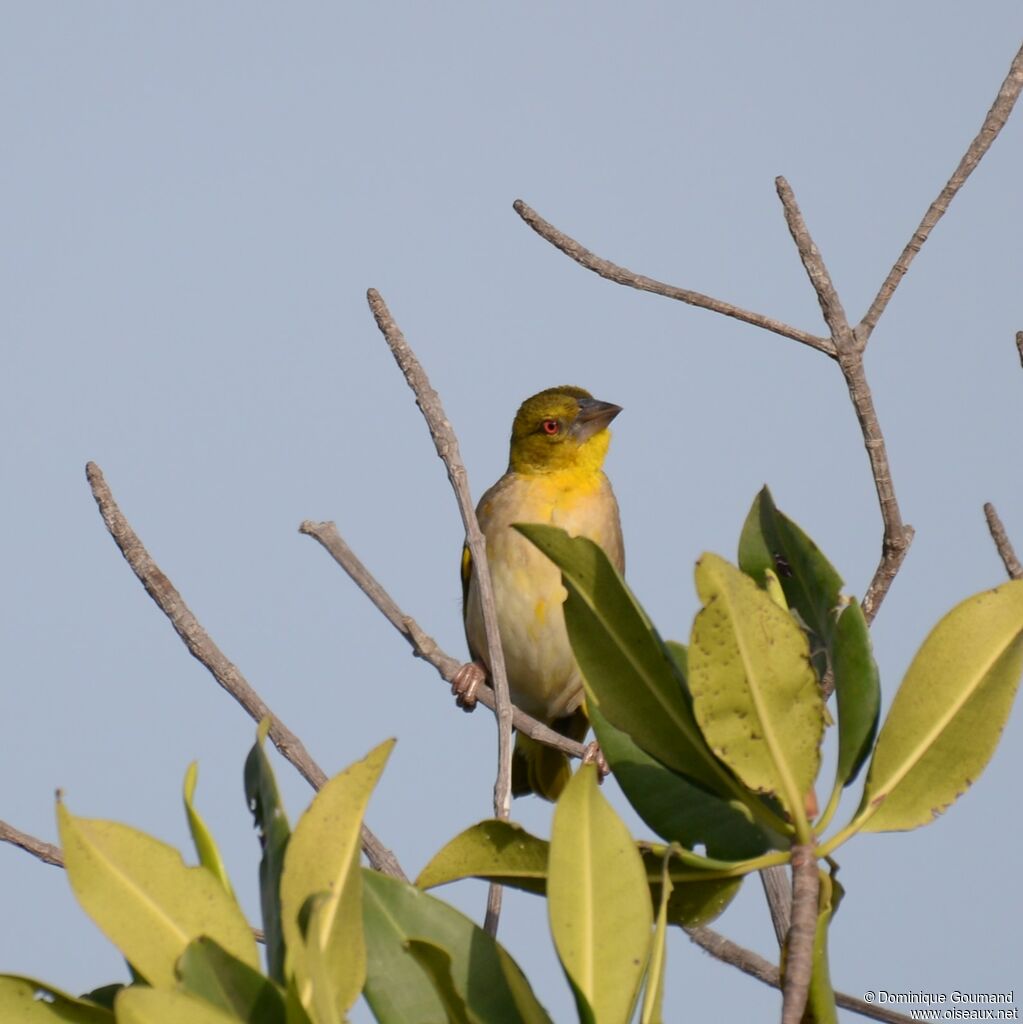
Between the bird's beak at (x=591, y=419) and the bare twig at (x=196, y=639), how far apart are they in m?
4.42

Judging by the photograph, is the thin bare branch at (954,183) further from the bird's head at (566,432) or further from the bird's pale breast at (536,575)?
the bird's head at (566,432)

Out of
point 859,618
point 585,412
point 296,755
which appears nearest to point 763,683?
point 859,618

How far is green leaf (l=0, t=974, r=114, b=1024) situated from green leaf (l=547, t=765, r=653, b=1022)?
1.60 ft

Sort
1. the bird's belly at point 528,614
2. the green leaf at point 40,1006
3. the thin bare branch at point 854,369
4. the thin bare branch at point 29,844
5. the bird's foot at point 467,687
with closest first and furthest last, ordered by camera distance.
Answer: the green leaf at point 40,1006 < the thin bare branch at point 29,844 < the thin bare branch at point 854,369 < the bird's foot at point 467,687 < the bird's belly at point 528,614

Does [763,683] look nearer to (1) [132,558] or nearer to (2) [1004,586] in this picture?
(2) [1004,586]

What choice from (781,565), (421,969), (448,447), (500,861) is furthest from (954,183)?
(421,969)

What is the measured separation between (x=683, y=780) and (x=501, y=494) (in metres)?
5.42

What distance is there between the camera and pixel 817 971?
67.3 inches

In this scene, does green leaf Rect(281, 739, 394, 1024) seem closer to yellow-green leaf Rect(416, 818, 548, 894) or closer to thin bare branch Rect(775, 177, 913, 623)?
yellow-green leaf Rect(416, 818, 548, 894)

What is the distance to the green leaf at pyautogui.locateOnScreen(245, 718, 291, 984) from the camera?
1.59m

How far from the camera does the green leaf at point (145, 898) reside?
152 cm

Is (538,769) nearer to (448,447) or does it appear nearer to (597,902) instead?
(448,447)

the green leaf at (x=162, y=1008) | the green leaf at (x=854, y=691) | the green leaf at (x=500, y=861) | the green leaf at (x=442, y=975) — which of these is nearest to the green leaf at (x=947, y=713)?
the green leaf at (x=854, y=691)

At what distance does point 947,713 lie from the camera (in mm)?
1780
